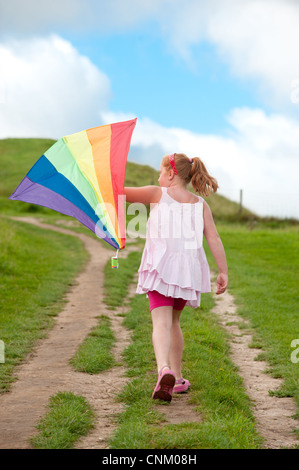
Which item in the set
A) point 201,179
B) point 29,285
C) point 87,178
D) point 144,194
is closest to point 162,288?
point 144,194

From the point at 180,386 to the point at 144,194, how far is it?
190cm

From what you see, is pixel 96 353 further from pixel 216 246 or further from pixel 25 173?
pixel 25 173

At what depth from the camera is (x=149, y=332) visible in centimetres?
809

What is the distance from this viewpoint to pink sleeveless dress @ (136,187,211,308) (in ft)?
16.0

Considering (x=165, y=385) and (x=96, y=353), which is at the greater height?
(x=165, y=385)

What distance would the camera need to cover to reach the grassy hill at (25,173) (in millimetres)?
32031

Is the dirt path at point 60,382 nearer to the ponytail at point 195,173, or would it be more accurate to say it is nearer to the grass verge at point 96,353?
the grass verge at point 96,353

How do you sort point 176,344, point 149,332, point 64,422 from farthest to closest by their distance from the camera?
point 149,332 → point 176,344 → point 64,422

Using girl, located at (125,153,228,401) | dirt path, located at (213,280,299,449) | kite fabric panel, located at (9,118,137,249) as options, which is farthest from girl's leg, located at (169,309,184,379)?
kite fabric panel, located at (9,118,137,249)

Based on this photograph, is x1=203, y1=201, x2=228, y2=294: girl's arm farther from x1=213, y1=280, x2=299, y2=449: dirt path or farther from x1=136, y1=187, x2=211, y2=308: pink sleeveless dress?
x1=213, y1=280, x2=299, y2=449: dirt path

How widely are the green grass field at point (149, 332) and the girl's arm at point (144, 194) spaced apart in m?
1.80
